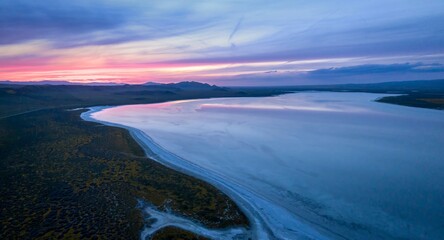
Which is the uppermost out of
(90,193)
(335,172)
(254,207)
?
(90,193)

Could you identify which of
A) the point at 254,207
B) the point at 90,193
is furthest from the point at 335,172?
the point at 90,193

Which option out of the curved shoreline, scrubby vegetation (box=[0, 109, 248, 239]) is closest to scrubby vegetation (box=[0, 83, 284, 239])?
scrubby vegetation (box=[0, 109, 248, 239])

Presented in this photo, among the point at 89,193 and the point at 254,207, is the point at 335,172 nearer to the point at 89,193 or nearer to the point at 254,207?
the point at 254,207

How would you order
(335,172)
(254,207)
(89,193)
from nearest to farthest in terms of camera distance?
1. (254,207)
2. (89,193)
3. (335,172)

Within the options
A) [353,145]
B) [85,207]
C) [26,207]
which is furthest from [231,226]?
[353,145]

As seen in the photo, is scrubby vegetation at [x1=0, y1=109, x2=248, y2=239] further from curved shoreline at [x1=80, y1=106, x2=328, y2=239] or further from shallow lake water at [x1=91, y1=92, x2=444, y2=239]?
shallow lake water at [x1=91, y1=92, x2=444, y2=239]

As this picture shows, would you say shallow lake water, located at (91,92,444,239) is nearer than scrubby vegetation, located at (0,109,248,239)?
No

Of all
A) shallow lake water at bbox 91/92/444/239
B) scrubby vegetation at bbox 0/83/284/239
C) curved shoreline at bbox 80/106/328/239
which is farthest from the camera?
shallow lake water at bbox 91/92/444/239

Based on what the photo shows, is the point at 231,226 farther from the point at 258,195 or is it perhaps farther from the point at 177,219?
the point at 258,195

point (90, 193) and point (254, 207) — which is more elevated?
point (90, 193)
